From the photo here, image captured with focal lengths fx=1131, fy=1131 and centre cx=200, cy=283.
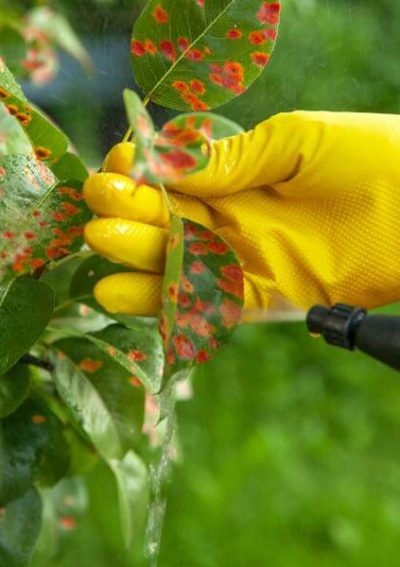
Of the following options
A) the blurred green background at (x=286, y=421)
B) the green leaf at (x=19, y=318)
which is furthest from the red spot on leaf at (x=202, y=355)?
the blurred green background at (x=286, y=421)

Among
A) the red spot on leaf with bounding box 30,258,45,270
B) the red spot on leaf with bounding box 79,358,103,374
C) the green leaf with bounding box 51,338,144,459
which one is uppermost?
the red spot on leaf with bounding box 30,258,45,270

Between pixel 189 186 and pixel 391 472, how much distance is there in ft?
5.81

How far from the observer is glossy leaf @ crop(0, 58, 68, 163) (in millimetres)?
821

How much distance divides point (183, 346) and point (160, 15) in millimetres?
238

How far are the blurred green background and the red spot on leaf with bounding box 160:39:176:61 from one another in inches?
22.0

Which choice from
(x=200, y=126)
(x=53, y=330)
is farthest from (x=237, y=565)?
(x=200, y=126)

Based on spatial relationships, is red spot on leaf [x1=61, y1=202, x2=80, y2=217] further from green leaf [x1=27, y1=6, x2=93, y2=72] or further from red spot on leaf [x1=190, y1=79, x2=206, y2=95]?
green leaf [x1=27, y1=6, x2=93, y2=72]

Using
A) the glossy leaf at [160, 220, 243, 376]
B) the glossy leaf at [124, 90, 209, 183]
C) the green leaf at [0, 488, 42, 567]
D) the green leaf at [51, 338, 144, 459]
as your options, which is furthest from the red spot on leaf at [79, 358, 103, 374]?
the glossy leaf at [124, 90, 209, 183]

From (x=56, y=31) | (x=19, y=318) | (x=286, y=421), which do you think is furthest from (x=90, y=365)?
(x=286, y=421)

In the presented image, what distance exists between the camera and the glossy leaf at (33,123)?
0.82m

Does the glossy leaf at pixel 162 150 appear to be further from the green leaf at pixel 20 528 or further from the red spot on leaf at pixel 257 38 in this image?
the green leaf at pixel 20 528

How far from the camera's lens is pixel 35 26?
1.53 meters

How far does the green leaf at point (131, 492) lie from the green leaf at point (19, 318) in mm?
351

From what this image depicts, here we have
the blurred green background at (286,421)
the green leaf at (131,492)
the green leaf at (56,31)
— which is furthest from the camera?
the blurred green background at (286,421)
